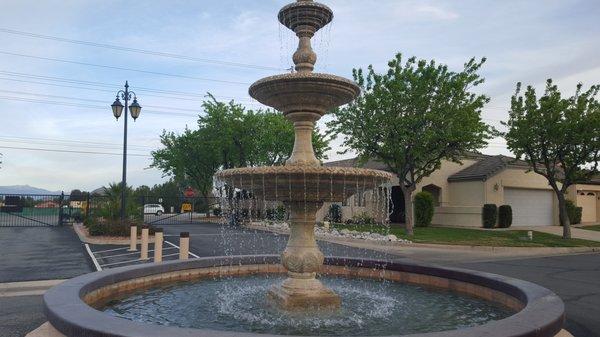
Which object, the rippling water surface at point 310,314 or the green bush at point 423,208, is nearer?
the rippling water surface at point 310,314

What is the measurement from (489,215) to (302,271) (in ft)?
88.8

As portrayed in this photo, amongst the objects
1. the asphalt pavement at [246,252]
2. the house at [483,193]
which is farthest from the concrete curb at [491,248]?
the house at [483,193]

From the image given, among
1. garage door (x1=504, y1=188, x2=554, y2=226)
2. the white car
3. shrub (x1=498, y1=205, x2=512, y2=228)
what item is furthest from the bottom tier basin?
the white car

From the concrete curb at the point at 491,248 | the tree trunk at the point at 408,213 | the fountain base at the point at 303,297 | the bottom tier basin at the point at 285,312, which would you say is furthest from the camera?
the tree trunk at the point at 408,213

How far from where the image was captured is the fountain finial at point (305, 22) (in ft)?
27.7

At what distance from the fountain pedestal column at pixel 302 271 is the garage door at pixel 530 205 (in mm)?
30384

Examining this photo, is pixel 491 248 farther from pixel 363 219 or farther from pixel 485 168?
pixel 485 168

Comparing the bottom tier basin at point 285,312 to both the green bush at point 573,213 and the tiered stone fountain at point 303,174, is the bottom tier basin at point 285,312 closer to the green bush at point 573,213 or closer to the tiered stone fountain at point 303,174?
the tiered stone fountain at point 303,174

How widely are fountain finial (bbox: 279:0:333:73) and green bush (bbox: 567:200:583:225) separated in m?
34.0

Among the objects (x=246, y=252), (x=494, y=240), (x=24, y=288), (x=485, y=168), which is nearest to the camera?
(x=24, y=288)

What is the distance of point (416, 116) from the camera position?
2528 cm

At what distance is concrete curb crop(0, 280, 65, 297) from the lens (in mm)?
9694

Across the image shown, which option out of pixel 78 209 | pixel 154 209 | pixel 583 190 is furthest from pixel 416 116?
pixel 154 209

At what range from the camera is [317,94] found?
8102 millimetres
